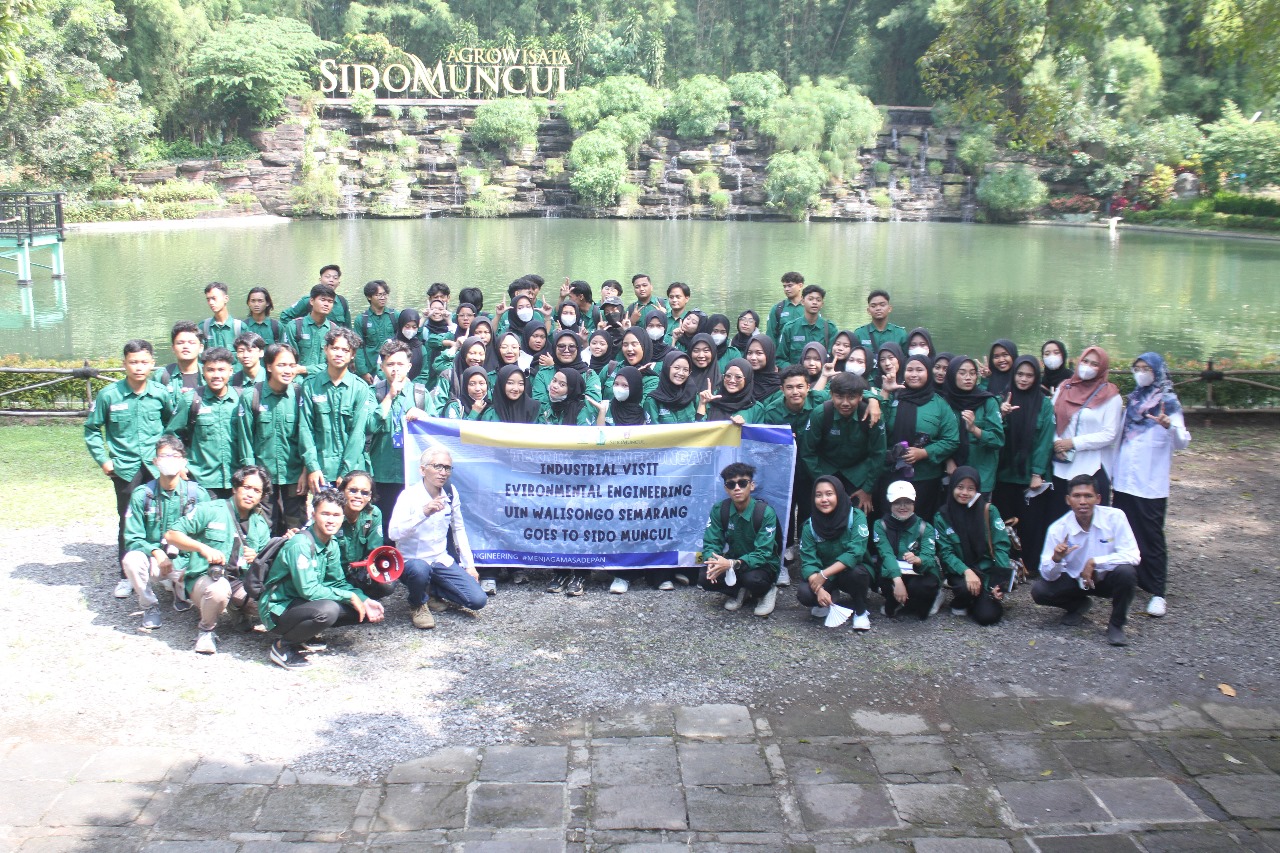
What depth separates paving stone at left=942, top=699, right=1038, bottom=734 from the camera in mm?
4754

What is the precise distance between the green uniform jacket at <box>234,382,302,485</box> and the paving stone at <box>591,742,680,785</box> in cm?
280

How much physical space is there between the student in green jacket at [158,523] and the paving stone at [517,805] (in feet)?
7.93

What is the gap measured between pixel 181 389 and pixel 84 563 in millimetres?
1329

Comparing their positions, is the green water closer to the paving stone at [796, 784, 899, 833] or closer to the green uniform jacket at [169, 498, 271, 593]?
the green uniform jacket at [169, 498, 271, 593]

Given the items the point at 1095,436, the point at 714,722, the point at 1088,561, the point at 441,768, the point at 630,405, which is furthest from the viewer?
the point at 630,405

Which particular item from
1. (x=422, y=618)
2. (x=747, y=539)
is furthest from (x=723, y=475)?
(x=422, y=618)

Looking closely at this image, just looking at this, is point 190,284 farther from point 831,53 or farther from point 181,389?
point 831,53

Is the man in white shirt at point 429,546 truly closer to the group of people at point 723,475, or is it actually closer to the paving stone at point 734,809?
the group of people at point 723,475

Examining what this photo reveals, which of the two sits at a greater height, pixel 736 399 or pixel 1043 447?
pixel 736 399

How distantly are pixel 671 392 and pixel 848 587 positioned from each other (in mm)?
1741

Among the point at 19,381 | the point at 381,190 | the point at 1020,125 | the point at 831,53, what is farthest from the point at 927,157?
the point at 19,381

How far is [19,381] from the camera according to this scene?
10.3 metres

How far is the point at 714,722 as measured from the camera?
4781 millimetres

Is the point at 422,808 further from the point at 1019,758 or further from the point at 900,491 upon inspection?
the point at 900,491
